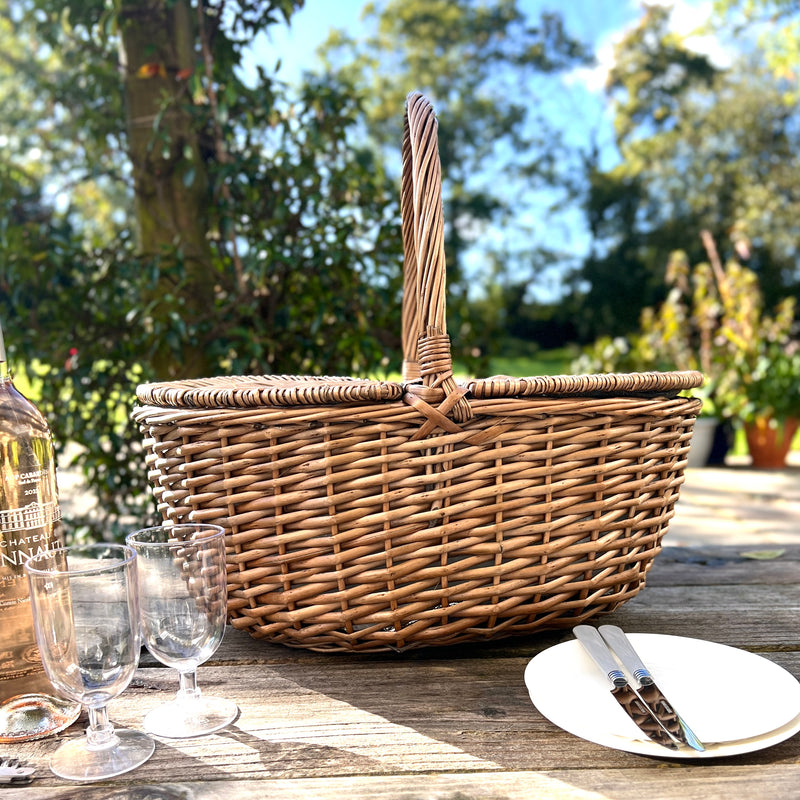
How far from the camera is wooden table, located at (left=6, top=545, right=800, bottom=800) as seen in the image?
0.51 m

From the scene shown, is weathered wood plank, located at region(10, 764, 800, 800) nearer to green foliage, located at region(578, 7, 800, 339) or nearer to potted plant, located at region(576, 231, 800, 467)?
potted plant, located at region(576, 231, 800, 467)

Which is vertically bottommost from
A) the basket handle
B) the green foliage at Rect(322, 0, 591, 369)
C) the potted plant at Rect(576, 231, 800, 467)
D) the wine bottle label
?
the potted plant at Rect(576, 231, 800, 467)

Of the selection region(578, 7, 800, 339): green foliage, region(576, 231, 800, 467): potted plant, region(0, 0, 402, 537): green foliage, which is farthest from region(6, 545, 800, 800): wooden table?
region(578, 7, 800, 339): green foliage

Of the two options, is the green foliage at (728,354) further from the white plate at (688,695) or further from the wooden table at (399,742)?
the white plate at (688,695)

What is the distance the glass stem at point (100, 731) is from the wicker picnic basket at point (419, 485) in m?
0.17

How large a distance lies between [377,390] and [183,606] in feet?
0.77

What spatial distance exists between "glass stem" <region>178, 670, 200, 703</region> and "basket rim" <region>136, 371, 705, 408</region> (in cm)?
24

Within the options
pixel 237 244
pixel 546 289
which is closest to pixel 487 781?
pixel 237 244

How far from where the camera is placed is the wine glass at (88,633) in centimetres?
52

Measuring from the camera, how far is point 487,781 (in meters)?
0.51

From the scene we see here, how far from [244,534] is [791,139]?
9.18 metres

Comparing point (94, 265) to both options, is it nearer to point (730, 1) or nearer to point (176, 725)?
point (176, 725)

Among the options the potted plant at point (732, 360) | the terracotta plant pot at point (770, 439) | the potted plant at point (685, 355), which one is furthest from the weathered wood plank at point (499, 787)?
the terracotta plant pot at point (770, 439)

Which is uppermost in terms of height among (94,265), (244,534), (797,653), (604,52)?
(604,52)
